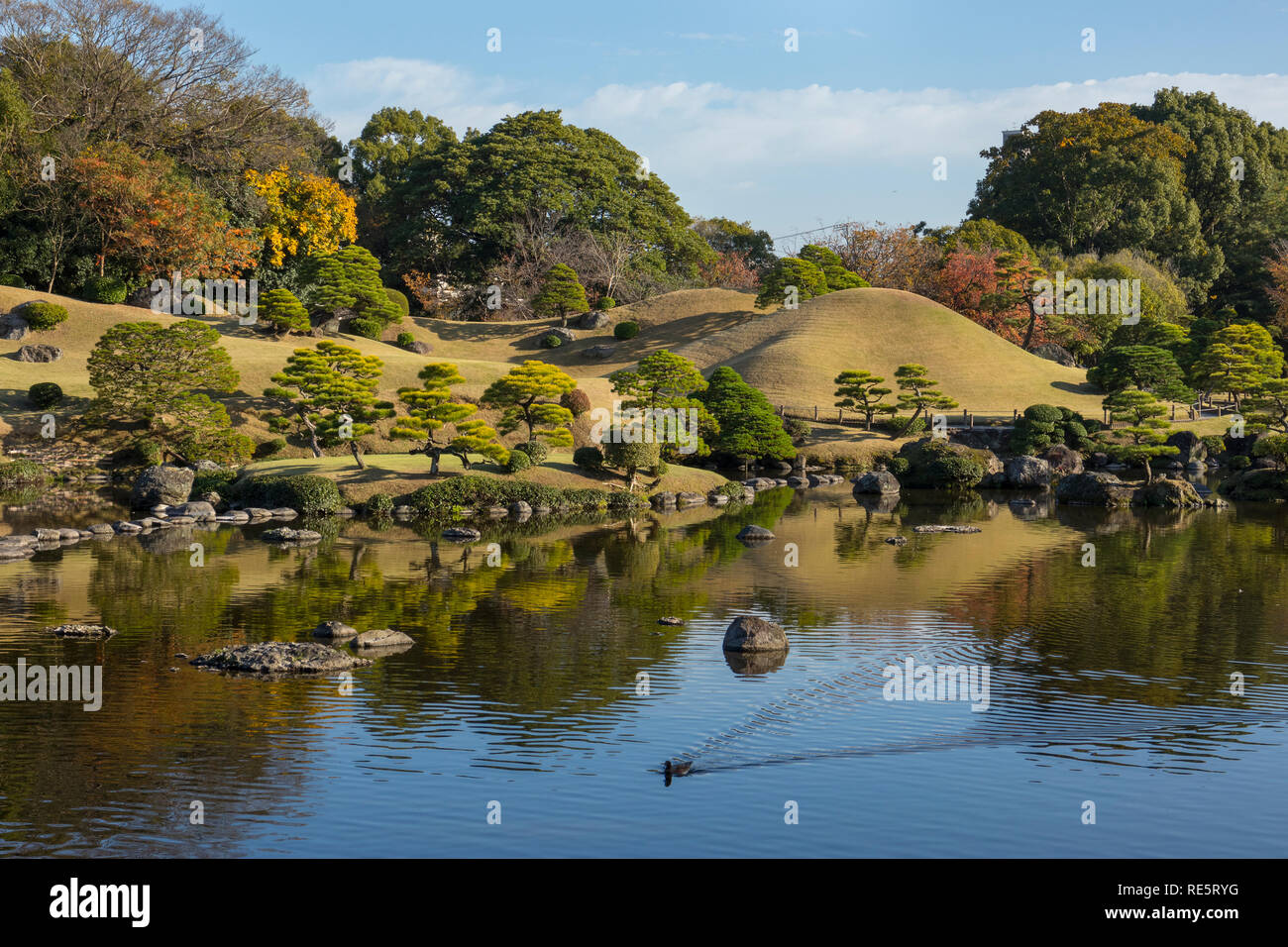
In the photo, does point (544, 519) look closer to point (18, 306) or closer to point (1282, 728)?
point (1282, 728)

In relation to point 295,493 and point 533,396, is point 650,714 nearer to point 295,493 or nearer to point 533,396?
point 295,493

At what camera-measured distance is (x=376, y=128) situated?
9581 centimetres

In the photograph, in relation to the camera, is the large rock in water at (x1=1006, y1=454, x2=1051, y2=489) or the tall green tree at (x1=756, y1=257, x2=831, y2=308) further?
the tall green tree at (x1=756, y1=257, x2=831, y2=308)

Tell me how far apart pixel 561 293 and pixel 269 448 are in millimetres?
32258

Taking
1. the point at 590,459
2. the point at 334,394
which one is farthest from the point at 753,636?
the point at 334,394

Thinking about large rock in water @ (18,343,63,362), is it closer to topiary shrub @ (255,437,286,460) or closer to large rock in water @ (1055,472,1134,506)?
topiary shrub @ (255,437,286,460)

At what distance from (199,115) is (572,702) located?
2092 inches

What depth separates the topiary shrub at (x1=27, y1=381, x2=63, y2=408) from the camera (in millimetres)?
44375

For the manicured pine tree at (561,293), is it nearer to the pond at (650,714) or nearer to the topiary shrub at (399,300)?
the topiary shrub at (399,300)

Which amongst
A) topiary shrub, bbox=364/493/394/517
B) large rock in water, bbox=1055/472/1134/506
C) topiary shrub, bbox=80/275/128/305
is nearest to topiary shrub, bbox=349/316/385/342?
topiary shrub, bbox=80/275/128/305

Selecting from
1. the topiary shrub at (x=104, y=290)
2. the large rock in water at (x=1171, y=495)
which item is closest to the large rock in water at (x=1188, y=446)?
the large rock in water at (x=1171, y=495)

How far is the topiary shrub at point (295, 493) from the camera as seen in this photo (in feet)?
118

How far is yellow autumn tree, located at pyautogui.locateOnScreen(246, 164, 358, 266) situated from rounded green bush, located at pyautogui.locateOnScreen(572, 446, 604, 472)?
25.6 metres

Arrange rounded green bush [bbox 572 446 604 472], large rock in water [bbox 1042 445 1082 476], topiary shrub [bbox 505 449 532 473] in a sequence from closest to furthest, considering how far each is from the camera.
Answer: topiary shrub [bbox 505 449 532 473]
rounded green bush [bbox 572 446 604 472]
large rock in water [bbox 1042 445 1082 476]
